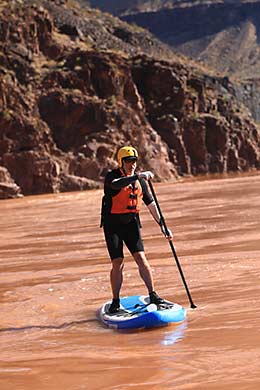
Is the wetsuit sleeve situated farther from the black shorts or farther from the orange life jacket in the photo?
the black shorts

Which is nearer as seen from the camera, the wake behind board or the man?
the wake behind board

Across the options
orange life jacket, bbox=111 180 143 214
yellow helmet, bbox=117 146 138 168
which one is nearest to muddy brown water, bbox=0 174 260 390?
orange life jacket, bbox=111 180 143 214

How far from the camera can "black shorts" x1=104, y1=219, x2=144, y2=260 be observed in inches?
274

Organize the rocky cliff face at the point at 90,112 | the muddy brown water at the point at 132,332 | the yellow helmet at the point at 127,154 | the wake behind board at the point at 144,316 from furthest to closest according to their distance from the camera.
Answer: the rocky cliff face at the point at 90,112 → the yellow helmet at the point at 127,154 → the wake behind board at the point at 144,316 → the muddy brown water at the point at 132,332

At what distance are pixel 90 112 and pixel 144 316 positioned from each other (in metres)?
41.5

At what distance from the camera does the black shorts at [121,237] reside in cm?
695

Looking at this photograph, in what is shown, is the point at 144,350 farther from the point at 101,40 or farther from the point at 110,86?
the point at 101,40

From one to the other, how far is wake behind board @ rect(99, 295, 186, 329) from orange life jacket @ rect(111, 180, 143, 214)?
3.11 ft

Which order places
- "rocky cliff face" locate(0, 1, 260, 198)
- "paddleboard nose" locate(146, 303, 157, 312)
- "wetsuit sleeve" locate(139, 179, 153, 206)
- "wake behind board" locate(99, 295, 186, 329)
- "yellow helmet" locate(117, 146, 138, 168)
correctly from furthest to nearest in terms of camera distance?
1. "rocky cliff face" locate(0, 1, 260, 198)
2. "wetsuit sleeve" locate(139, 179, 153, 206)
3. "yellow helmet" locate(117, 146, 138, 168)
4. "paddleboard nose" locate(146, 303, 157, 312)
5. "wake behind board" locate(99, 295, 186, 329)

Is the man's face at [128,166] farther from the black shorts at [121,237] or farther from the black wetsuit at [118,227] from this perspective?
the black shorts at [121,237]

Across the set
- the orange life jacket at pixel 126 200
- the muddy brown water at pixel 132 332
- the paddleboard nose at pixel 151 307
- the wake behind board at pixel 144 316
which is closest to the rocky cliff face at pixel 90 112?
the muddy brown water at pixel 132 332

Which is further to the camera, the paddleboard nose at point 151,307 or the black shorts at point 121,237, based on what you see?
the black shorts at point 121,237

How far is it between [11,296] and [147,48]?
223ft

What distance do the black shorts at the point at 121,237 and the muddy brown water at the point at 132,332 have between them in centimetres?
71
